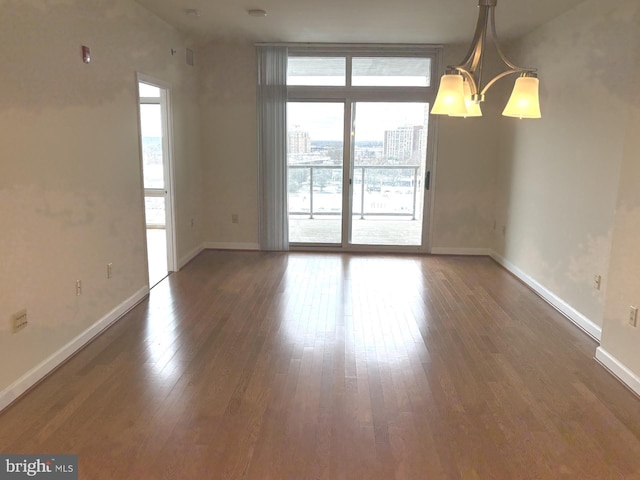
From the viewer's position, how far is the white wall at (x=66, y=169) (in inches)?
102

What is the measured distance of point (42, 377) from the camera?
285 centimetres

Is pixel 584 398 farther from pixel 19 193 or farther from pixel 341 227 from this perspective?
pixel 341 227

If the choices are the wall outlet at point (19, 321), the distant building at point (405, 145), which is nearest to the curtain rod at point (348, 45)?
the distant building at point (405, 145)

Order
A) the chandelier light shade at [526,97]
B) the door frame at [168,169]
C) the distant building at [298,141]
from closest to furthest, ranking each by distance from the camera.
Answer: the chandelier light shade at [526,97] → the door frame at [168,169] → the distant building at [298,141]

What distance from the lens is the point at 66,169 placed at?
120 inches

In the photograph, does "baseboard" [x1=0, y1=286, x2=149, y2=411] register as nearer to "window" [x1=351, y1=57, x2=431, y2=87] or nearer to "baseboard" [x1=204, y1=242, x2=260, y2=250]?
"baseboard" [x1=204, y1=242, x2=260, y2=250]

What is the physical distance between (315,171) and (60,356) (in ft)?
13.0

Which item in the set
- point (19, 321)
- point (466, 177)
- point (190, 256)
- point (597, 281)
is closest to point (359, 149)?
point (466, 177)

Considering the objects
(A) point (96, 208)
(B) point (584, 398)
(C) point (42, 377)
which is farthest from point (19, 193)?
(B) point (584, 398)

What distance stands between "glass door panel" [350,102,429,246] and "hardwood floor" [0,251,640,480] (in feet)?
6.98

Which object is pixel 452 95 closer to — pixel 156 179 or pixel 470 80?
pixel 470 80

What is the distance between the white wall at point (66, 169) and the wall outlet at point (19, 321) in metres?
0.03

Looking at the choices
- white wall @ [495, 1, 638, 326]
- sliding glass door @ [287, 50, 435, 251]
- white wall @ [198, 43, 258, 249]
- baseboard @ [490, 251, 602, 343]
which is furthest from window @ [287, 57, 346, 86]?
baseboard @ [490, 251, 602, 343]

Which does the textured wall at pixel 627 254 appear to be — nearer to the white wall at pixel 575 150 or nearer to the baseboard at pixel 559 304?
the white wall at pixel 575 150
